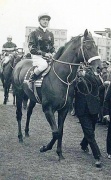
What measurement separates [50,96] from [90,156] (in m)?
1.53

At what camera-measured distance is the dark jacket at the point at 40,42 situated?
7.99 metres

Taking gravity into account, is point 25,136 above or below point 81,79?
below

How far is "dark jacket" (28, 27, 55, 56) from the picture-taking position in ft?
26.2

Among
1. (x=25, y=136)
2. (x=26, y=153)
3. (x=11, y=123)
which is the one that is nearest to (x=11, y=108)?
(x=11, y=123)

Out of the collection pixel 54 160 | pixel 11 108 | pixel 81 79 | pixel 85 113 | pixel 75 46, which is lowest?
pixel 11 108

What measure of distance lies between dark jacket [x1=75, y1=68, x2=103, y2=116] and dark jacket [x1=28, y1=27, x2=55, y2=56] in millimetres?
1390

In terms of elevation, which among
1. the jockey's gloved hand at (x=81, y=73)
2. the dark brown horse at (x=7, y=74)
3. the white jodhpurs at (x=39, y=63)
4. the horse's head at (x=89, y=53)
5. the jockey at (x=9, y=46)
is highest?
Answer: the horse's head at (x=89, y=53)

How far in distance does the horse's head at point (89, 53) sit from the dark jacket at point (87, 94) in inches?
18.1

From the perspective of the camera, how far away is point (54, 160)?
22.6ft

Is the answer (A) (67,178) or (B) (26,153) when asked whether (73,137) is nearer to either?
(B) (26,153)

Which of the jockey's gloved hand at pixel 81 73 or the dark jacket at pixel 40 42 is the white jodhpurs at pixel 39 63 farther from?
the jockey's gloved hand at pixel 81 73

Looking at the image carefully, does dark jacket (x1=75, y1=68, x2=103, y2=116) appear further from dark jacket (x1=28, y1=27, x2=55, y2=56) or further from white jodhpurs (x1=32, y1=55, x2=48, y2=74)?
dark jacket (x1=28, y1=27, x2=55, y2=56)

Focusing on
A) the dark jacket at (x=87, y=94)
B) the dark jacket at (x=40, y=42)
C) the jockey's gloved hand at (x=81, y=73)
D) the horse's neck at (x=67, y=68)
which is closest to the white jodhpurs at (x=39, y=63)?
the dark jacket at (x=40, y=42)

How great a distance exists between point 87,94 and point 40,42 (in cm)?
193
